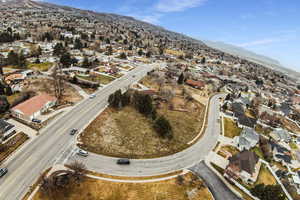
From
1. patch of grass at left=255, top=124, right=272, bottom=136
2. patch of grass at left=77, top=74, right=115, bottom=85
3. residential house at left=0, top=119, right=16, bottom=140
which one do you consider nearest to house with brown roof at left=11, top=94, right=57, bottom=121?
residential house at left=0, top=119, right=16, bottom=140

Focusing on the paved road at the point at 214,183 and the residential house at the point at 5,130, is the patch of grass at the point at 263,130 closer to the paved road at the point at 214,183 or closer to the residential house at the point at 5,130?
the paved road at the point at 214,183

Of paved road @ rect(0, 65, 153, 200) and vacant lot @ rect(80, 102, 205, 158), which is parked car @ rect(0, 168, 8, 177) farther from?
vacant lot @ rect(80, 102, 205, 158)

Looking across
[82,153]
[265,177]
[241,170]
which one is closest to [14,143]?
[82,153]

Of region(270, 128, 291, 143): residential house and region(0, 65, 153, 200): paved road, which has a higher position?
region(0, 65, 153, 200): paved road

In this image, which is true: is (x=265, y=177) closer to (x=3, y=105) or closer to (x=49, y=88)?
(x=3, y=105)

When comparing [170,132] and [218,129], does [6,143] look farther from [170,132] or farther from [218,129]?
[218,129]

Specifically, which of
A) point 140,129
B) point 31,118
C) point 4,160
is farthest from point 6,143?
point 140,129
